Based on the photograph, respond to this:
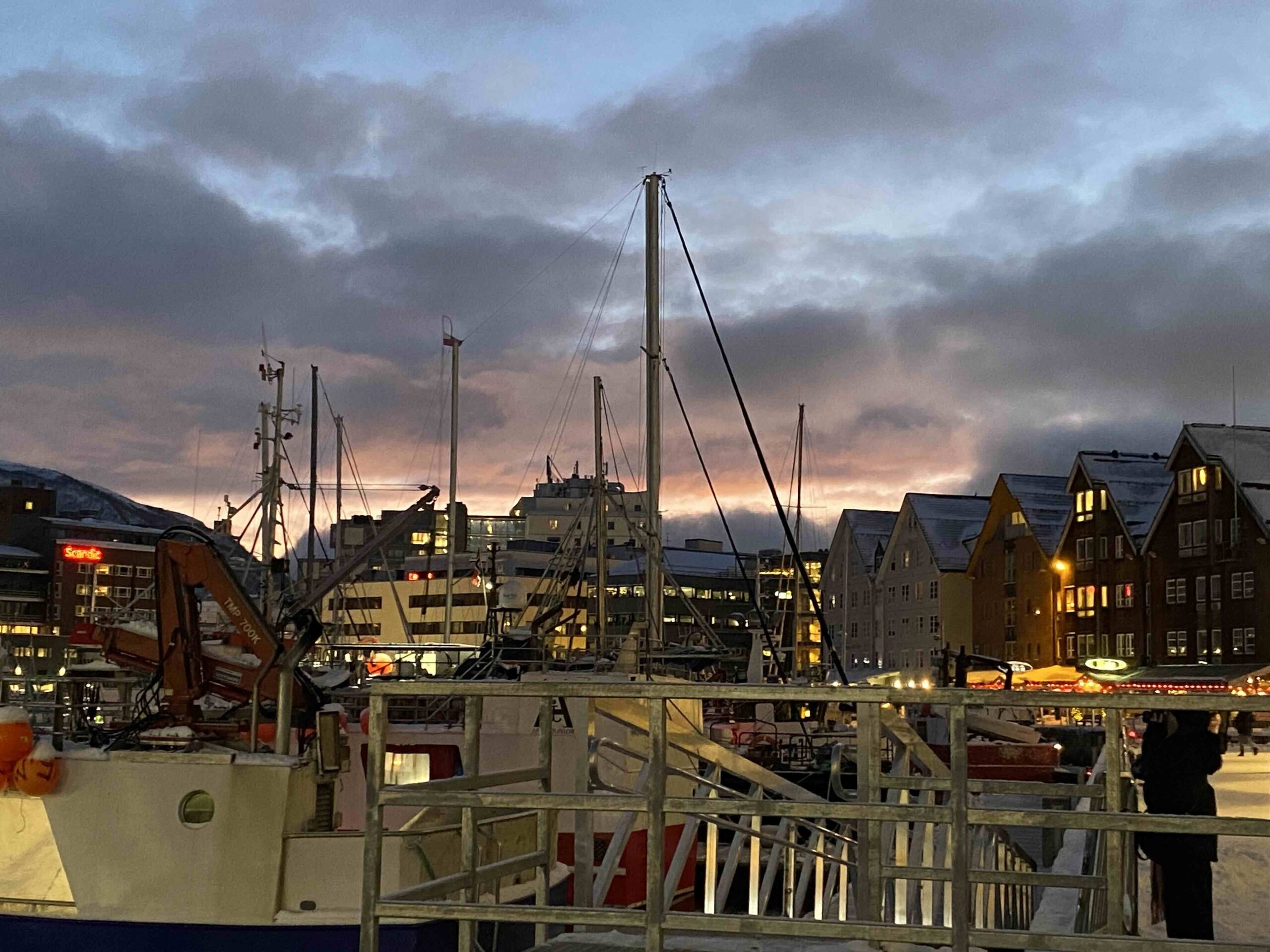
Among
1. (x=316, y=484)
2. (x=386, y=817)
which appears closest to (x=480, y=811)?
(x=386, y=817)

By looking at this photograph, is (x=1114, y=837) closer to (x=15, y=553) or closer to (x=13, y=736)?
(x=13, y=736)

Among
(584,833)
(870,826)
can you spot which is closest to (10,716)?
→ (584,833)

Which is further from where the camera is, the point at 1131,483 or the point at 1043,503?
the point at 1043,503

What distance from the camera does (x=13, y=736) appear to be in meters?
14.4

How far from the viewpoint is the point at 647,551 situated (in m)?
31.3

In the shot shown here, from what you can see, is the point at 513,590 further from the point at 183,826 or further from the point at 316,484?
the point at 316,484

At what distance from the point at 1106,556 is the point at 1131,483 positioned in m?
4.80

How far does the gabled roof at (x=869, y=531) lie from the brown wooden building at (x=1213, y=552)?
35.4 meters

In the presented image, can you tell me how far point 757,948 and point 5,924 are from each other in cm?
950

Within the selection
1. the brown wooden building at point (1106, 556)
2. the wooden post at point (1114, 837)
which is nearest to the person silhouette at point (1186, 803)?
the wooden post at point (1114, 837)

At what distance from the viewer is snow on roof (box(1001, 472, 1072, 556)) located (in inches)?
3514

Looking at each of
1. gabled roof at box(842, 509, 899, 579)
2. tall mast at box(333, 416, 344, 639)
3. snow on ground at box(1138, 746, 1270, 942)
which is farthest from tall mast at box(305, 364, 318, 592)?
gabled roof at box(842, 509, 899, 579)

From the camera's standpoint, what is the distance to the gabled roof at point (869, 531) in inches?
4373

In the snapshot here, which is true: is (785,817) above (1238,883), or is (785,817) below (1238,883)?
above
